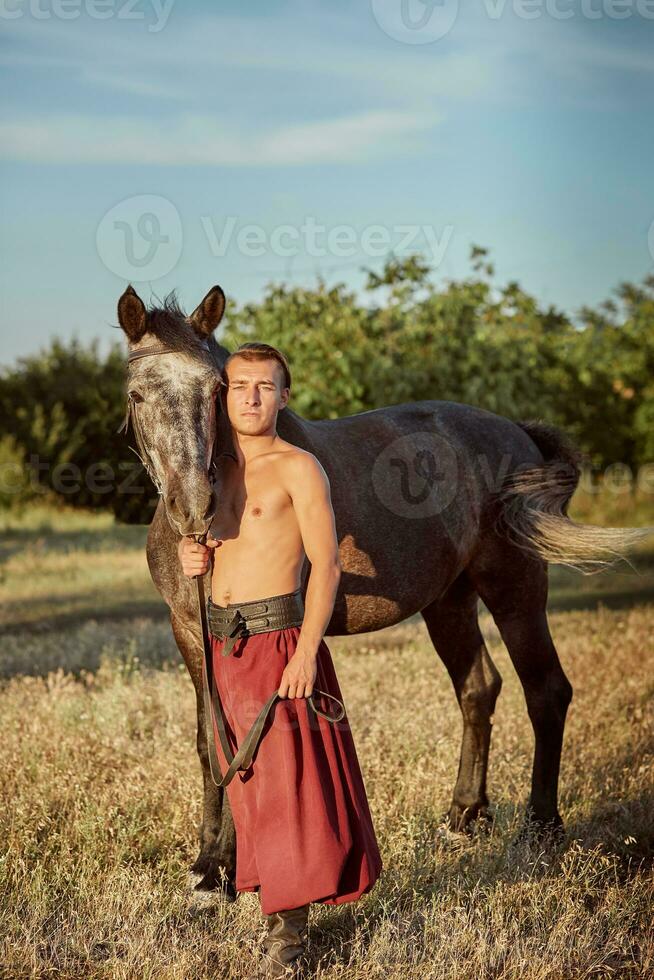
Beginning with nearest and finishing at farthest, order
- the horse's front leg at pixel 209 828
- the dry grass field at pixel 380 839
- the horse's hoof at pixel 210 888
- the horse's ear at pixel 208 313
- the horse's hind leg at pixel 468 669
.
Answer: the dry grass field at pixel 380 839
the horse's ear at pixel 208 313
the horse's hoof at pixel 210 888
the horse's front leg at pixel 209 828
the horse's hind leg at pixel 468 669

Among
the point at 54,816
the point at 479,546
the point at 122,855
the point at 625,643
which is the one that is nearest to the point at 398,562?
the point at 479,546

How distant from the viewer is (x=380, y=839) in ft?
15.0

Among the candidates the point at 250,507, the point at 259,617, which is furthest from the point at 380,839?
the point at 250,507

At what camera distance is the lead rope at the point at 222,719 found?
10.6 feet

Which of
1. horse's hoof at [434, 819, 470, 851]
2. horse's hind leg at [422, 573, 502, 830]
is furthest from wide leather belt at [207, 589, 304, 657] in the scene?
horse's hind leg at [422, 573, 502, 830]

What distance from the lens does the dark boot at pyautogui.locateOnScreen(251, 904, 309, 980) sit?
10.6 feet

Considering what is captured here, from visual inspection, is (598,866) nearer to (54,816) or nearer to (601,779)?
(601,779)

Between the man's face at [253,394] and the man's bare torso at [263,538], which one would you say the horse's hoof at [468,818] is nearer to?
the man's bare torso at [263,538]

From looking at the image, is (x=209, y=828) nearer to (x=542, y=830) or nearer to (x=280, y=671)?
(x=280, y=671)

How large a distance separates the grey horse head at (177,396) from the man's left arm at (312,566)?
30cm

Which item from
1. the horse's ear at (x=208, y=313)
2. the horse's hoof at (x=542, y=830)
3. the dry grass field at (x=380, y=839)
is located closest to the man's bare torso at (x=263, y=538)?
the horse's ear at (x=208, y=313)

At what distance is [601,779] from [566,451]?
6.21 feet

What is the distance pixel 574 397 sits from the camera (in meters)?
27.0

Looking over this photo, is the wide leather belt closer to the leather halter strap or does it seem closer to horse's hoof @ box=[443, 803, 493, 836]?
the leather halter strap
